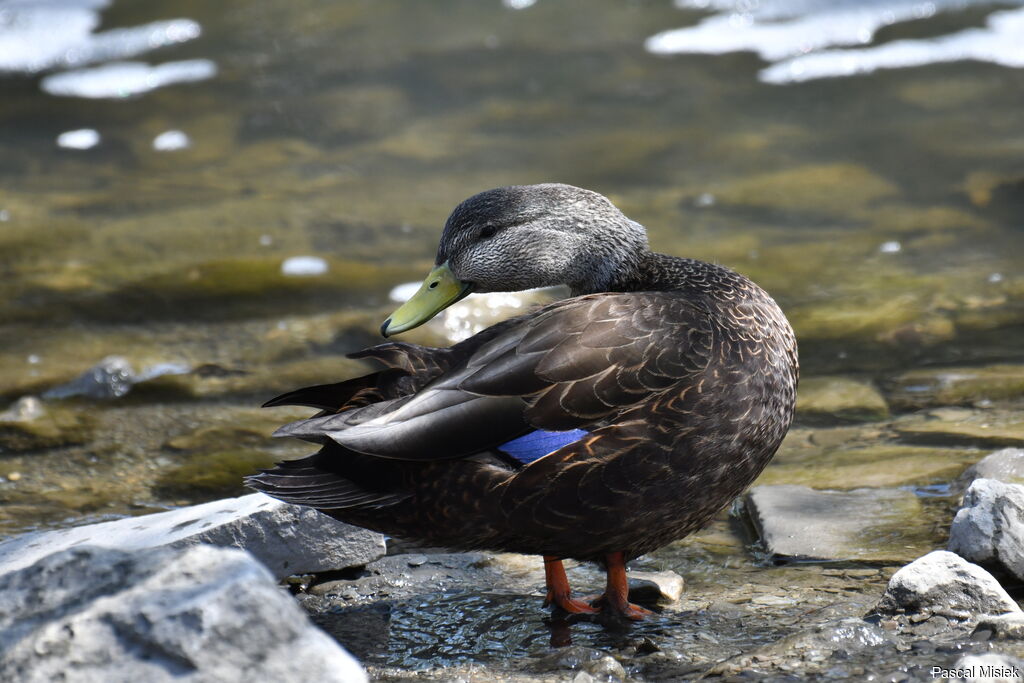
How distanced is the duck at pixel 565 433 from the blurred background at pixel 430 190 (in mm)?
861

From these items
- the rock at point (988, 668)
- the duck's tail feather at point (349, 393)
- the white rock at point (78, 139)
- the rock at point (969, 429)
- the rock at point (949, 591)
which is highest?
the duck's tail feather at point (349, 393)

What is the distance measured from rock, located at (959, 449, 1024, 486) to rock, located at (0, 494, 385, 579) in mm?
1773

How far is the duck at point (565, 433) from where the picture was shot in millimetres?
2986

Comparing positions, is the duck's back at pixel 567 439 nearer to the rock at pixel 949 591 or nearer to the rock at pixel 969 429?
the rock at pixel 949 591

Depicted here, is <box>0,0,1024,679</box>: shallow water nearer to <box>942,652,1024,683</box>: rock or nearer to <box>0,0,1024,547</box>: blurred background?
<box>0,0,1024,547</box>: blurred background

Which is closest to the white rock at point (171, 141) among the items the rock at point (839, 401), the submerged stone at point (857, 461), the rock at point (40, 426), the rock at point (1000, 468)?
the rock at point (40, 426)

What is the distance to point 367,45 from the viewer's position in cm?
1038

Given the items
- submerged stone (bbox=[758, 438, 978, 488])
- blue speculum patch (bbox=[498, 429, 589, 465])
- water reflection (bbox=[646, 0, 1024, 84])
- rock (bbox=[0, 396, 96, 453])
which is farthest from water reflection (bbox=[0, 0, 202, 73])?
blue speculum patch (bbox=[498, 429, 589, 465])

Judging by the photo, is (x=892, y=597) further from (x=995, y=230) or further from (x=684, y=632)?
(x=995, y=230)

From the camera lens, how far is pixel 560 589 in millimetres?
3318

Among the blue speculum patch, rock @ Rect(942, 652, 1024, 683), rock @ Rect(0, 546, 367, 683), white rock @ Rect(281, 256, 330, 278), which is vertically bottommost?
white rock @ Rect(281, 256, 330, 278)

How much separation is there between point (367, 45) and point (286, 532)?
7.61 m

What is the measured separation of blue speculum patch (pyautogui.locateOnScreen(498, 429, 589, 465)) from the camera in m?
2.99

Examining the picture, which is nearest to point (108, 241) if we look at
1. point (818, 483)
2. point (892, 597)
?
point (818, 483)
